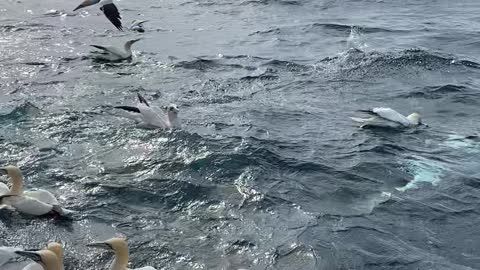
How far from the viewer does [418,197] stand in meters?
10.2

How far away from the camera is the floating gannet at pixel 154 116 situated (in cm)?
1224

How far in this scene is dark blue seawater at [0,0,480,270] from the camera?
8.70m

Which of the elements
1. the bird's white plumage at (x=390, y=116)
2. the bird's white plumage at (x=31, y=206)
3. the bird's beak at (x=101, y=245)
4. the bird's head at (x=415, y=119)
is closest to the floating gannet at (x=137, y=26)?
the bird's white plumage at (x=390, y=116)

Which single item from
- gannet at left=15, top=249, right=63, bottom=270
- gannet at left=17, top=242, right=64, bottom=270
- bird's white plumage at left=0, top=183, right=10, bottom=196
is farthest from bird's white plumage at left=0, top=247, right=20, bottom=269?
bird's white plumage at left=0, top=183, right=10, bottom=196

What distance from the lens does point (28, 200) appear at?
887 cm

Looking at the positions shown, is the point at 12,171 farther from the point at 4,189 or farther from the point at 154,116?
the point at 154,116

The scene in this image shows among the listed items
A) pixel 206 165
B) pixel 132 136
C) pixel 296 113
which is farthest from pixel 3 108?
pixel 296 113

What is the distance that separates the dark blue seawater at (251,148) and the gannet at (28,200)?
0.17 m

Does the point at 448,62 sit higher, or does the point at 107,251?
the point at 107,251

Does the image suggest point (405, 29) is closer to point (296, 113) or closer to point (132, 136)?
point (296, 113)

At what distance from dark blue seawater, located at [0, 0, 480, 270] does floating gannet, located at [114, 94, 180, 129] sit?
0.68 feet

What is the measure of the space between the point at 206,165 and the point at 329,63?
296 inches

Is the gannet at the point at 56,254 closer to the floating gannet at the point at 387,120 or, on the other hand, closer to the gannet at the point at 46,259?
the gannet at the point at 46,259

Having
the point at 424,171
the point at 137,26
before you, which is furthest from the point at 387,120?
the point at 137,26
